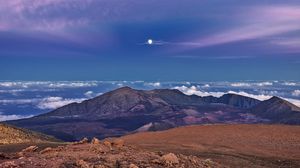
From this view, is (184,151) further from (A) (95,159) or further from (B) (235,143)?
(A) (95,159)

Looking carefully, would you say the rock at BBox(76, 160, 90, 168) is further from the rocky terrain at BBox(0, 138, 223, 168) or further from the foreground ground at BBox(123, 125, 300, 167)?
the foreground ground at BBox(123, 125, 300, 167)

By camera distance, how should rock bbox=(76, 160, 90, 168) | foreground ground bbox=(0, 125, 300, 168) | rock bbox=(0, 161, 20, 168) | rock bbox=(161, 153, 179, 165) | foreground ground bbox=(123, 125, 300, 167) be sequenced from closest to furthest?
rock bbox=(0, 161, 20, 168) → rock bbox=(76, 160, 90, 168) → foreground ground bbox=(0, 125, 300, 168) → rock bbox=(161, 153, 179, 165) → foreground ground bbox=(123, 125, 300, 167)

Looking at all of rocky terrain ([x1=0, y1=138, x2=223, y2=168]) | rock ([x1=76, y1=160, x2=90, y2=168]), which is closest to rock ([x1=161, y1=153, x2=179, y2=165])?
rocky terrain ([x1=0, y1=138, x2=223, y2=168])

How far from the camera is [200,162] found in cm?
2133

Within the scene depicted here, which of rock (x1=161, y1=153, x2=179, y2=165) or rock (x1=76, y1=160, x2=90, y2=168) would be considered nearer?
rock (x1=76, y1=160, x2=90, y2=168)

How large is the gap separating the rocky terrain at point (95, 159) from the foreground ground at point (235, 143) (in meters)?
7.54

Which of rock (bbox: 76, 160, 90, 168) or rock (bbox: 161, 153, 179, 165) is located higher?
rock (bbox: 76, 160, 90, 168)

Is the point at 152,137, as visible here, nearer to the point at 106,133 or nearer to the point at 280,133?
the point at 280,133

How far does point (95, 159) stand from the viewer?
58.9ft

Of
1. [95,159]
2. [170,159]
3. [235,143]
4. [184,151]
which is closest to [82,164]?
[95,159]

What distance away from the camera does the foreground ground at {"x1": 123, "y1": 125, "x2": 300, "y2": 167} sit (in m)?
30.2

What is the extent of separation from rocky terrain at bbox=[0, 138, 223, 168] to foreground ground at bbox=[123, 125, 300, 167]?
7539mm

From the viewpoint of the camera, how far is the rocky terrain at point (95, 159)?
16.4 meters

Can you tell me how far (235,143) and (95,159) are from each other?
2541 cm
